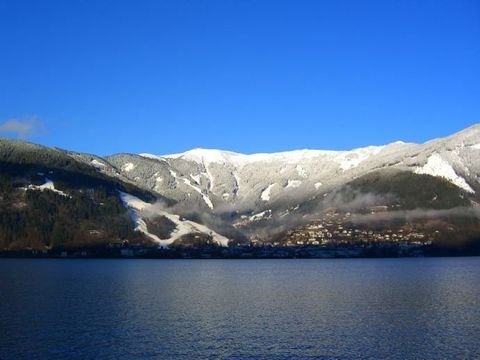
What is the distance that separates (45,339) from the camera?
61.8m

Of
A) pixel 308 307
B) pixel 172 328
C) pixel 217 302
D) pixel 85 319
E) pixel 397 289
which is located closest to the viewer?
pixel 172 328

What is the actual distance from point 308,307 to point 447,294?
101 ft

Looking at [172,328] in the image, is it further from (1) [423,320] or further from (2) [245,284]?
(2) [245,284]

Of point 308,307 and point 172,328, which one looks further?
point 308,307

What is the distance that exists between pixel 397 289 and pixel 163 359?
7306 centimetres

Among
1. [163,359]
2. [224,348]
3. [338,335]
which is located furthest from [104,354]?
[338,335]

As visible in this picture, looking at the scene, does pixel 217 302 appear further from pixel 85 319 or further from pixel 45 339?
pixel 45 339

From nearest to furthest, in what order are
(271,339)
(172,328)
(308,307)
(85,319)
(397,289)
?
1. (271,339)
2. (172,328)
3. (85,319)
4. (308,307)
5. (397,289)

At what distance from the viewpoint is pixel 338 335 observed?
65.6 meters

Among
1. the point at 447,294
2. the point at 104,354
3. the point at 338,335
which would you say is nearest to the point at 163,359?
the point at 104,354

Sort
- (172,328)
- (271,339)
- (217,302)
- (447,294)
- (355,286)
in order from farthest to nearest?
(355,286)
(447,294)
(217,302)
(172,328)
(271,339)

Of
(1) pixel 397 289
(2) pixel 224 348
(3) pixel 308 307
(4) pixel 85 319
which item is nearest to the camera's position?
(2) pixel 224 348

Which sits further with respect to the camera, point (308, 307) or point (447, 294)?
point (447, 294)

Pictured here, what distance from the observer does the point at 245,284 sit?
134 meters
